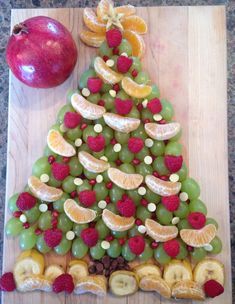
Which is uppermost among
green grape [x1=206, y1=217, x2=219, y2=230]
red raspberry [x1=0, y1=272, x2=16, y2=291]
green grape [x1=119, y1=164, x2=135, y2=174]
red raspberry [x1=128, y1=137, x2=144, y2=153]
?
red raspberry [x1=128, y1=137, x2=144, y2=153]

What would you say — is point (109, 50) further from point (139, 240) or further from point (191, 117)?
point (139, 240)

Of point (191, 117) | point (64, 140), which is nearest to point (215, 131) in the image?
point (191, 117)

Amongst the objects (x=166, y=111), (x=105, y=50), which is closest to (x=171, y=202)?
(x=166, y=111)

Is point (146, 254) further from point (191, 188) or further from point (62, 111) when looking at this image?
point (62, 111)

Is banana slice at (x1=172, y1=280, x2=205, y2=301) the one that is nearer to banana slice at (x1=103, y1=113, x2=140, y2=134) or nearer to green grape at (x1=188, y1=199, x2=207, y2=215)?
green grape at (x1=188, y1=199, x2=207, y2=215)

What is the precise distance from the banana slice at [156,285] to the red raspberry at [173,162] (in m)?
0.28

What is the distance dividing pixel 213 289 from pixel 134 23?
761 mm

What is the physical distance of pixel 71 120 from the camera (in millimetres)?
1114

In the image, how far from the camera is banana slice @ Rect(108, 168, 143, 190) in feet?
3.59

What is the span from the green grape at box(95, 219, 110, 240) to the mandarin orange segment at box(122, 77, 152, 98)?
1.16 feet

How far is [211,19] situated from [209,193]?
507mm

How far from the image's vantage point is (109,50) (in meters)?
1.16

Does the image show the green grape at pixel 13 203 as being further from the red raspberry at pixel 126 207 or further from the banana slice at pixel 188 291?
the banana slice at pixel 188 291

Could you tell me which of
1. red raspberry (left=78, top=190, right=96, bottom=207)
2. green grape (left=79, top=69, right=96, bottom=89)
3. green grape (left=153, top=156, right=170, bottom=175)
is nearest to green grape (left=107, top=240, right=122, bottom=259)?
red raspberry (left=78, top=190, right=96, bottom=207)
